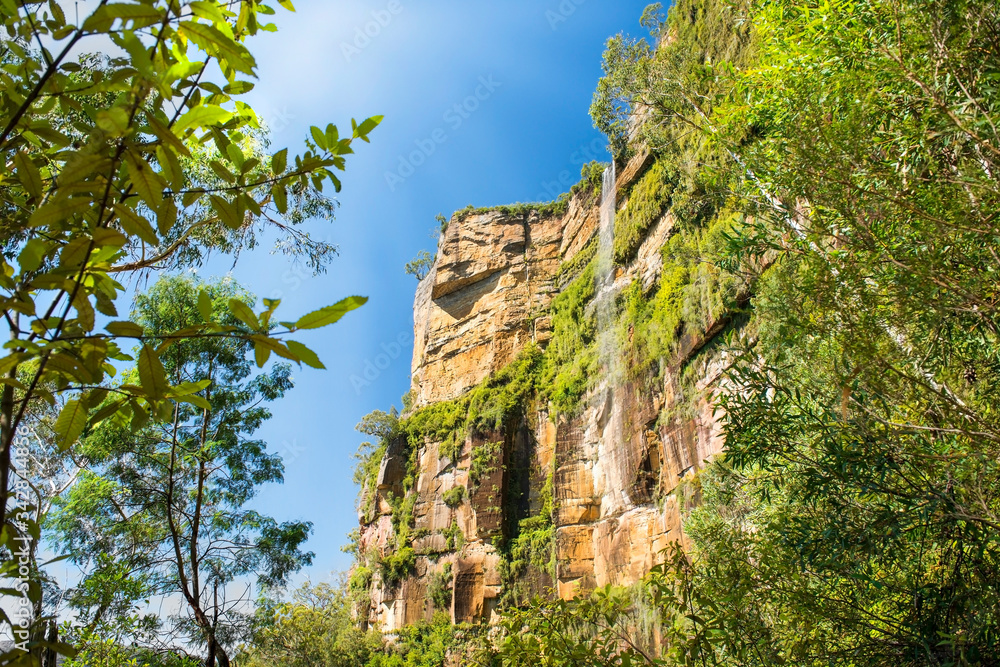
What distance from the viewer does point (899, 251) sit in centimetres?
323

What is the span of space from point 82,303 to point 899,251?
364 centimetres

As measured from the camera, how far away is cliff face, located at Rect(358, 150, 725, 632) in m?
13.8

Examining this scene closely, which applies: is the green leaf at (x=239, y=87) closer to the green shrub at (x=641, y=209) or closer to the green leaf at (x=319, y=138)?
the green leaf at (x=319, y=138)

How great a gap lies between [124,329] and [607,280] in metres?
18.6

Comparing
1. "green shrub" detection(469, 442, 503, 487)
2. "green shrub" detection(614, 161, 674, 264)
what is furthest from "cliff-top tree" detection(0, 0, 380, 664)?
"green shrub" detection(469, 442, 503, 487)

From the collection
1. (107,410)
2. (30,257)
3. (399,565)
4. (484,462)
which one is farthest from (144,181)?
(399,565)

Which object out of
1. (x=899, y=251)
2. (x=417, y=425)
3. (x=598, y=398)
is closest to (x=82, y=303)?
(x=899, y=251)

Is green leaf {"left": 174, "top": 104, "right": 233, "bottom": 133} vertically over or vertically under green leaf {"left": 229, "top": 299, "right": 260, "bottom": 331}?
over

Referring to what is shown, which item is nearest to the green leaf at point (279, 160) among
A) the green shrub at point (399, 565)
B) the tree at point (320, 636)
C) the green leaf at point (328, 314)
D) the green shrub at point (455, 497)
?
the green leaf at point (328, 314)

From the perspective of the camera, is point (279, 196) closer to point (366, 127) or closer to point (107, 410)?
point (366, 127)

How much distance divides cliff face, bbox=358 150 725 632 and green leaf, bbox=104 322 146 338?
968 centimetres

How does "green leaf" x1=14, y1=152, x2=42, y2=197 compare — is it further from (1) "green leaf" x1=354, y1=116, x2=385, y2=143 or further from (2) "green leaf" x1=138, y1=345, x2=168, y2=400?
(1) "green leaf" x1=354, y1=116, x2=385, y2=143

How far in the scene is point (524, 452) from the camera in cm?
2030

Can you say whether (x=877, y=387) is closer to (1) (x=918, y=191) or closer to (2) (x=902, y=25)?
(1) (x=918, y=191)
